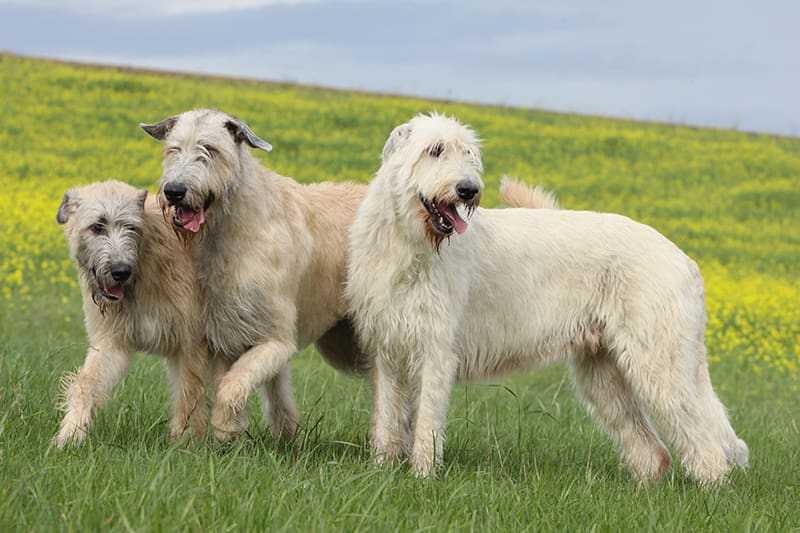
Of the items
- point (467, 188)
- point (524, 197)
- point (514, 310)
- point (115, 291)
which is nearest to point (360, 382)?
point (524, 197)

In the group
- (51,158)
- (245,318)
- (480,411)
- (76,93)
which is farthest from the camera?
(76,93)

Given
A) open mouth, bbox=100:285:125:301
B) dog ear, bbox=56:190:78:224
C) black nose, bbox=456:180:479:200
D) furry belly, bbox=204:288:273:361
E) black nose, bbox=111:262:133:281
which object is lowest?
furry belly, bbox=204:288:273:361

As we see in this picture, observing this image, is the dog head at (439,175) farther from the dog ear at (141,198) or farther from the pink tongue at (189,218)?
the dog ear at (141,198)

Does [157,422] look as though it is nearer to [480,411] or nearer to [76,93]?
[480,411]

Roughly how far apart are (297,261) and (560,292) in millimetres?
1704

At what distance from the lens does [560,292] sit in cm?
677

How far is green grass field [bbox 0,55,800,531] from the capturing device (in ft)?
16.2

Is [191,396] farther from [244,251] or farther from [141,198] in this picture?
[141,198]

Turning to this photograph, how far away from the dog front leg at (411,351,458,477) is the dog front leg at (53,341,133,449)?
6.09 feet

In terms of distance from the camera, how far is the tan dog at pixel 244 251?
6.09m

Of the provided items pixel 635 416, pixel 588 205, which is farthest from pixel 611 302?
pixel 588 205

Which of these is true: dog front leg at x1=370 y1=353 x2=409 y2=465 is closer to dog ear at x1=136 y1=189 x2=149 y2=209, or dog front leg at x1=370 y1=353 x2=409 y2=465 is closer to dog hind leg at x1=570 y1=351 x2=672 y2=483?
A: dog hind leg at x1=570 y1=351 x2=672 y2=483

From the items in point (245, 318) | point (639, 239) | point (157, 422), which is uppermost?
point (639, 239)

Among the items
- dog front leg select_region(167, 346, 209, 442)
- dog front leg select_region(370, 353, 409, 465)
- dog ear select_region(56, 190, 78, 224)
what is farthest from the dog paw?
dog front leg select_region(370, 353, 409, 465)
